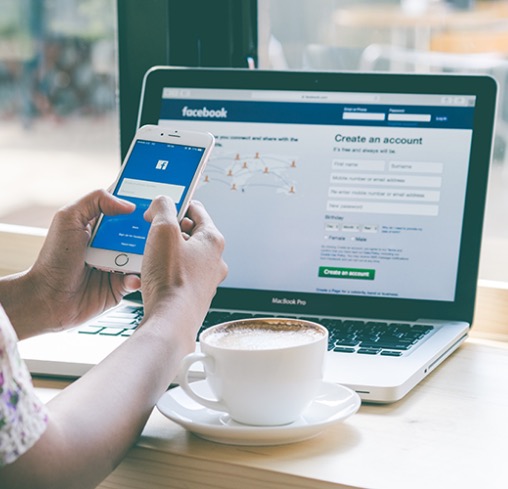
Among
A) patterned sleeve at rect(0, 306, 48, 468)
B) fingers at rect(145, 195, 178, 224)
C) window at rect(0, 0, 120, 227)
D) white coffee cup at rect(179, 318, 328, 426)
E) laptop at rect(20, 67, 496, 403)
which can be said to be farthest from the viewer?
window at rect(0, 0, 120, 227)

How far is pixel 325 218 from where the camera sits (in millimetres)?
1088

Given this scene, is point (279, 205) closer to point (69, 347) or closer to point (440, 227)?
point (440, 227)

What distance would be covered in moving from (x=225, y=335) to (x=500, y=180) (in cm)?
76

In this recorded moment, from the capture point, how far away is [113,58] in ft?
5.16

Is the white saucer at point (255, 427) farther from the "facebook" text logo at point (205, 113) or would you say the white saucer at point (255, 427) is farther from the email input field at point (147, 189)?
the "facebook" text logo at point (205, 113)

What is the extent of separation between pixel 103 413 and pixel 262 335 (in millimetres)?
161

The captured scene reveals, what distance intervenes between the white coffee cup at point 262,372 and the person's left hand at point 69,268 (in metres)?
0.24

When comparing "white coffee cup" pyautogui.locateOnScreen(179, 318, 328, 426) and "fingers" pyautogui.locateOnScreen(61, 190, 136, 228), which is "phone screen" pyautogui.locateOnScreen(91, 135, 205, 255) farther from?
"white coffee cup" pyautogui.locateOnScreen(179, 318, 328, 426)

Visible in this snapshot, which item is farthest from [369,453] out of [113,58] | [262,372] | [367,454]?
[113,58]

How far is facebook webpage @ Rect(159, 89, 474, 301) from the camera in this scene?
106 centimetres

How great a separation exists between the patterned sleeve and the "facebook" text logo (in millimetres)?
564

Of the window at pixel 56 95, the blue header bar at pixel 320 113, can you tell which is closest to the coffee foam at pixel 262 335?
the blue header bar at pixel 320 113

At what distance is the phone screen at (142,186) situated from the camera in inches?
37.9

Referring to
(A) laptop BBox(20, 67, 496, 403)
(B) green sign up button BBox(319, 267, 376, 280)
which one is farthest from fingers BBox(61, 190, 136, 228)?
(B) green sign up button BBox(319, 267, 376, 280)
